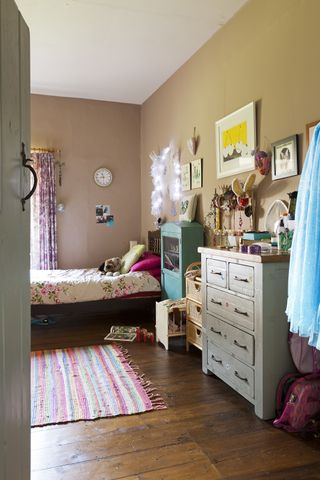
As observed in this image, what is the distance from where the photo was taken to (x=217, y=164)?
11.3 ft

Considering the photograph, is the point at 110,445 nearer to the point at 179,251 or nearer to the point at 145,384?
the point at 145,384

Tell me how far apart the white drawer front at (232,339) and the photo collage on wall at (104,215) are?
3223 mm

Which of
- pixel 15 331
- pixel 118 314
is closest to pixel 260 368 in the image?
pixel 15 331

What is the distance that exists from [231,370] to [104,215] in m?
3.68

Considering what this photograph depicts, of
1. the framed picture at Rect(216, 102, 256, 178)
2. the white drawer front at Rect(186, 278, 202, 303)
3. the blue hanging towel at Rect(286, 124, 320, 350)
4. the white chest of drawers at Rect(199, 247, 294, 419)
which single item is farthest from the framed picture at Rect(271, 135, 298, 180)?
the white drawer front at Rect(186, 278, 202, 303)

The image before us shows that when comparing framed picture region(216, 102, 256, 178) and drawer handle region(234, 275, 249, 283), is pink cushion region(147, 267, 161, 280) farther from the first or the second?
drawer handle region(234, 275, 249, 283)

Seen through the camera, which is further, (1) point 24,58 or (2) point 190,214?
(2) point 190,214

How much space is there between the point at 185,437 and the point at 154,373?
34.9 inches

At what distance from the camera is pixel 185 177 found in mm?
4168

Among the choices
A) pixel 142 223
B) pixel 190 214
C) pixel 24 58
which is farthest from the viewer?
pixel 142 223

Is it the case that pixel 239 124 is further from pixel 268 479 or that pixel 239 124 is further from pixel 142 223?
pixel 142 223

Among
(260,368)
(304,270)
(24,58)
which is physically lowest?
(260,368)

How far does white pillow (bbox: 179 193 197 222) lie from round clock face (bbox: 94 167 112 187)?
1.93 m

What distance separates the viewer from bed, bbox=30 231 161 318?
3.97 metres
